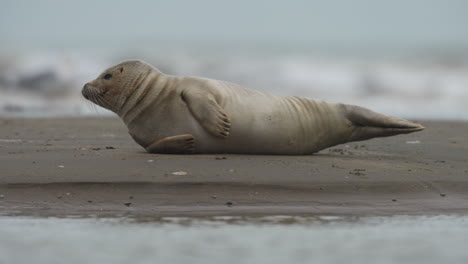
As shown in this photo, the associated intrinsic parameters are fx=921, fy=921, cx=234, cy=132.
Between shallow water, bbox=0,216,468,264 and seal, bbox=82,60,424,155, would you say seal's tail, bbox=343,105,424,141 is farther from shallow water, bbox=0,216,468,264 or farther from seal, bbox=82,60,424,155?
shallow water, bbox=0,216,468,264

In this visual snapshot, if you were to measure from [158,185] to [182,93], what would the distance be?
1.31 metres

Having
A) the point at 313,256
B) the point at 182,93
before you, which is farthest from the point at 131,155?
the point at 313,256

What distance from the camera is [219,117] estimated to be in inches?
266

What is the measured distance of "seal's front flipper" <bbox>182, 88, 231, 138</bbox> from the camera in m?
6.74

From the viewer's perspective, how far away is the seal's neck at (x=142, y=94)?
7074 mm

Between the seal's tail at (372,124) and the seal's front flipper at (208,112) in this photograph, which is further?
the seal's tail at (372,124)

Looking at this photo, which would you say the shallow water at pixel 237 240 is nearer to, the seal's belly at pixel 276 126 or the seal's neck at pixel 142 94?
the seal's belly at pixel 276 126

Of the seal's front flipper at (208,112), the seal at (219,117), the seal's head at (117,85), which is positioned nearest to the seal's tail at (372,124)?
the seal at (219,117)

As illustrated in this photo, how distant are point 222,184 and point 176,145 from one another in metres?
1.11

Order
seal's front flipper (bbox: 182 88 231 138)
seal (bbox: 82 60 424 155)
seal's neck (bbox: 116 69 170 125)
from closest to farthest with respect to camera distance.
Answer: seal's front flipper (bbox: 182 88 231 138) < seal (bbox: 82 60 424 155) < seal's neck (bbox: 116 69 170 125)

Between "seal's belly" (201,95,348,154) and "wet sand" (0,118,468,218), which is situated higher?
"seal's belly" (201,95,348,154)

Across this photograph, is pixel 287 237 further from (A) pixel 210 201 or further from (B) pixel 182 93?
(B) pixel 182 93

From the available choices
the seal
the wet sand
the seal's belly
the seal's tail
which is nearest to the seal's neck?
the seal

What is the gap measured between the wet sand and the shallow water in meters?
0.31
